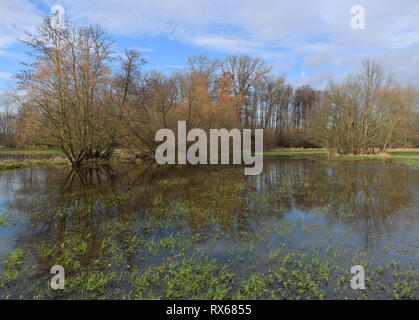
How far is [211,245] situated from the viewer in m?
5.49

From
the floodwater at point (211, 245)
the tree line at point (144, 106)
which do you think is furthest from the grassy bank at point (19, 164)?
the floodwater at point (211, 245)

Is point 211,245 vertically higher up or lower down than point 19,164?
lower down

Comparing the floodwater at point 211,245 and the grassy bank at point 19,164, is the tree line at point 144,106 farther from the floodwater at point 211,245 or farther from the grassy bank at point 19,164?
the floodwater at point 211,245

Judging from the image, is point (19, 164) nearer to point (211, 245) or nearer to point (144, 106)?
point (144, 106)

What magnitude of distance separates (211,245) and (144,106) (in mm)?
24128

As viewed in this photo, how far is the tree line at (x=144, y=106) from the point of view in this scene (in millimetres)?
19188

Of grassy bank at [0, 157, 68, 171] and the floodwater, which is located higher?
grassy bank at [0, 157, 68, 171]

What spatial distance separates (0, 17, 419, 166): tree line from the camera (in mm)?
19188

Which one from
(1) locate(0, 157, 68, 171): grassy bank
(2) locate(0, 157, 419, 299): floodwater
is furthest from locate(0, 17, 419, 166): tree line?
(2) locate(0, 157, 419, 299): floodwater

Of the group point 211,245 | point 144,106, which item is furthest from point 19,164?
point 211,245

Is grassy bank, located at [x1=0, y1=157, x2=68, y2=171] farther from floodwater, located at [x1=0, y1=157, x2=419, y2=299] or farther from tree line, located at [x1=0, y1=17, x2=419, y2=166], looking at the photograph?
floodwater, located at [x1=0, y1=157, x2=419, y2=299]

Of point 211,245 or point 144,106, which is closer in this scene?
point 211,245

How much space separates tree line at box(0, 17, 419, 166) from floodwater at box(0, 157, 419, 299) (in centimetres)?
1116
